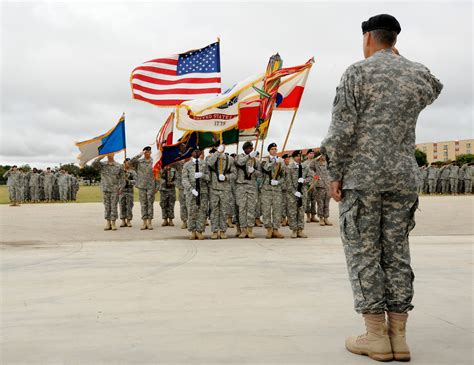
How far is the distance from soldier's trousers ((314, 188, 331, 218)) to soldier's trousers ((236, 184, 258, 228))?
11.5 feet

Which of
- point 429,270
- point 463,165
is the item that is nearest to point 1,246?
point 429,270

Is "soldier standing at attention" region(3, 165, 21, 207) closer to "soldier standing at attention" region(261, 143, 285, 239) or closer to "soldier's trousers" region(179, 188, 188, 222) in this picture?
"soldier's trousers" region(179, 188, 188, 222)

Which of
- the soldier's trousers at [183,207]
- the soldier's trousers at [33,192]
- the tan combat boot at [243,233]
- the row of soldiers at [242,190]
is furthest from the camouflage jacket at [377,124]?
the soldier's trousers at [33,192]

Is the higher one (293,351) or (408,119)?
(408,119)

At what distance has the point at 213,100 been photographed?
10.3 metres

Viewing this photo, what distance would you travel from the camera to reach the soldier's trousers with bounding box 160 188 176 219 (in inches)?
499

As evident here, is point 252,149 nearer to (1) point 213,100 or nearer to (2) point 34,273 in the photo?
(1) point 213,100

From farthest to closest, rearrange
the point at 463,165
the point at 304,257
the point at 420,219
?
the point at 463,165
the point at 420,219
the point at 304,257

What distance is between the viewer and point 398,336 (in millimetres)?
3039

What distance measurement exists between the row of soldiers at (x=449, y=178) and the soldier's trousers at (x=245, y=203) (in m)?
23.4

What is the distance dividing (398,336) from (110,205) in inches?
392

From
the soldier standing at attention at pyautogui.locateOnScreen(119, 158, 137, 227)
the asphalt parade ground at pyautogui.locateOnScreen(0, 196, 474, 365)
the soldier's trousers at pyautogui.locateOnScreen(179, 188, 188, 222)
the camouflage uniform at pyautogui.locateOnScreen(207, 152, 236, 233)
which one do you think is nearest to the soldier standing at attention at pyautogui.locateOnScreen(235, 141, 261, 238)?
the camouflage uniform at pyautogui.locateOnScreen(207, 152, 236, 233)

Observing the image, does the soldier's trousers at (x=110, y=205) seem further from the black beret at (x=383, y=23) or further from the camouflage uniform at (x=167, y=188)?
the black beret at (x=383, y=23)

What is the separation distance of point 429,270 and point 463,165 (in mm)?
28085
